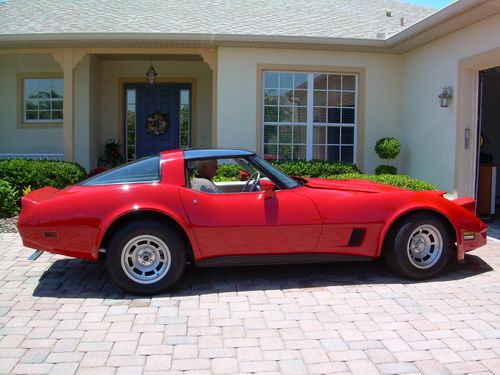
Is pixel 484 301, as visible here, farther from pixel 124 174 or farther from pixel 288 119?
pixel 288 119

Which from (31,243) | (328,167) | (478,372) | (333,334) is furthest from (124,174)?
(328,167)

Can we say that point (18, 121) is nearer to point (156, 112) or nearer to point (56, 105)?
point (56, 105)

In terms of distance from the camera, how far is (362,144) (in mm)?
11016

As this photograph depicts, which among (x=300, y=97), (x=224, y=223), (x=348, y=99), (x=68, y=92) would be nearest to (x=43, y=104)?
(x=68, y=92)

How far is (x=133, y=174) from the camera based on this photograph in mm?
4871

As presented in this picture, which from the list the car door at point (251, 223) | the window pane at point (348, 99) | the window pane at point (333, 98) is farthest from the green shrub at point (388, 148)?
the car door at point (251, 223)

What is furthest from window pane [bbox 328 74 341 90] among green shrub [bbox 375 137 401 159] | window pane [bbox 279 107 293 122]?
green shrub [bbox 375 137 401 159]

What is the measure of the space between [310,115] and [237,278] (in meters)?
6.44

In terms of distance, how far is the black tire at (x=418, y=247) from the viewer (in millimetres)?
4922

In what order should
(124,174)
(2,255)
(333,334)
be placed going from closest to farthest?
(333,334) < (124,174) < (2,255)

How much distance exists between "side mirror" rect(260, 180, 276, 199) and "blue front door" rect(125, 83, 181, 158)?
8699 mm

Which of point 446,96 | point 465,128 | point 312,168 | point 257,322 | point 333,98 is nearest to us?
point 257,322

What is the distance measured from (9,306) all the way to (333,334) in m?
2.77

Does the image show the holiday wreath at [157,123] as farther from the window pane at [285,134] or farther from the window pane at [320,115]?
the window pane at [320,115]
